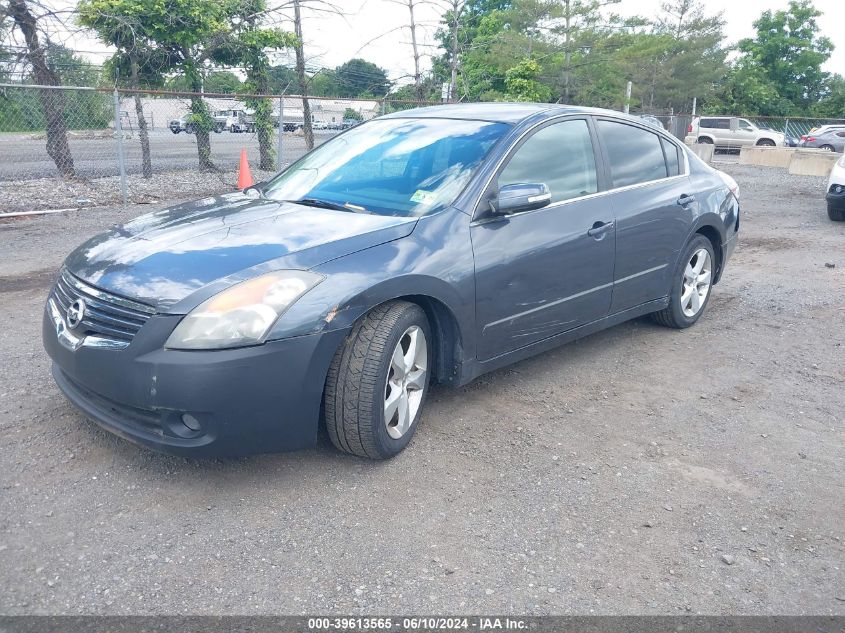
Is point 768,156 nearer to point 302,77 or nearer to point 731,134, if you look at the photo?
point 731,134

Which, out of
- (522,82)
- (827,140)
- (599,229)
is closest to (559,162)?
(599,229)

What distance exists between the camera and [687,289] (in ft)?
18.4

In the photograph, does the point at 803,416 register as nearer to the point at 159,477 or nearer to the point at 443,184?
the point at 443,184

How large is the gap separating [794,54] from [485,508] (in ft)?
209

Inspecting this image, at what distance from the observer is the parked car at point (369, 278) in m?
2.96

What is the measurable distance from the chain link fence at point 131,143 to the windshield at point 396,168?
768 centimetres

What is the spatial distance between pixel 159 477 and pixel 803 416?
3443 mm

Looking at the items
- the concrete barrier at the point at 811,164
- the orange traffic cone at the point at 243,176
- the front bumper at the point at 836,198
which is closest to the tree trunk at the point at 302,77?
the orange traffic cone at the point at 243,176

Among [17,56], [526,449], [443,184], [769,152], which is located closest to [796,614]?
[526,449]

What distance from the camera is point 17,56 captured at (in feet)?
43.5

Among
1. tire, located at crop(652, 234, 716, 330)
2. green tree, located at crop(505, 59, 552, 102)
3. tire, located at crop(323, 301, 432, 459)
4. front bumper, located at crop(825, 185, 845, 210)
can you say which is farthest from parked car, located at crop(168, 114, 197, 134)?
green tree, located at crop(505, 59, 552, 102)

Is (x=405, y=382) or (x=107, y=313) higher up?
(x=107, y=313)

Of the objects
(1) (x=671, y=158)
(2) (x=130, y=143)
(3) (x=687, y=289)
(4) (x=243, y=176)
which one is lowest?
(3) (x=687, y=289)

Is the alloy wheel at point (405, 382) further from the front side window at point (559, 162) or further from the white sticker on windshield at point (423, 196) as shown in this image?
the front side window at point (559, 162)
